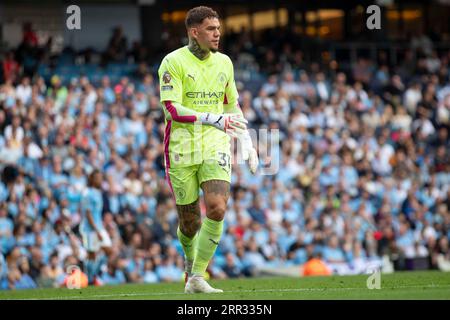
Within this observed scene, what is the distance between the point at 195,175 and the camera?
36.9 feet

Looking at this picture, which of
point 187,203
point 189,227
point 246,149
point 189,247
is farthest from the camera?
point 189,247

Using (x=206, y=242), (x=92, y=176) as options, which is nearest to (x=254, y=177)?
(x=92, y=176)

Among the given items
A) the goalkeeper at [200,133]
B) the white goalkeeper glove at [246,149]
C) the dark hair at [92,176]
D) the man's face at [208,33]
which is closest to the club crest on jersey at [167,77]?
the goalkeeper at [200,133]

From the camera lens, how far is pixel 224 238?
22.5 metres

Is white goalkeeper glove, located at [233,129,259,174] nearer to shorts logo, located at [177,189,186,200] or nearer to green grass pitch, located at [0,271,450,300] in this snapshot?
shorts logo, located at [177,189,186,200]

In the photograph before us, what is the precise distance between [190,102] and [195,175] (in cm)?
79

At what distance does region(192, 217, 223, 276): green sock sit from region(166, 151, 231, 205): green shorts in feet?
1.24

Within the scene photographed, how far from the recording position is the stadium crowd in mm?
20750

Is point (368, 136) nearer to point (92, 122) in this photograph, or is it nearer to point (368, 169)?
point (368, 169)

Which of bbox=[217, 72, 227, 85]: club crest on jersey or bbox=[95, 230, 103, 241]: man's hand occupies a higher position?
bbox=[217, 72, 227, 85]: club crest on jersey

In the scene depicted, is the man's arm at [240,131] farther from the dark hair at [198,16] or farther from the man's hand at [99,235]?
the man's hand at [99,235]

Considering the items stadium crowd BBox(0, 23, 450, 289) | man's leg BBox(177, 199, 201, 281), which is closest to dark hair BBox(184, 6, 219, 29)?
man's leg BBox(177, 199, 201, 281)

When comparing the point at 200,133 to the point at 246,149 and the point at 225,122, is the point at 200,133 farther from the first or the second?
the point at 246,149
